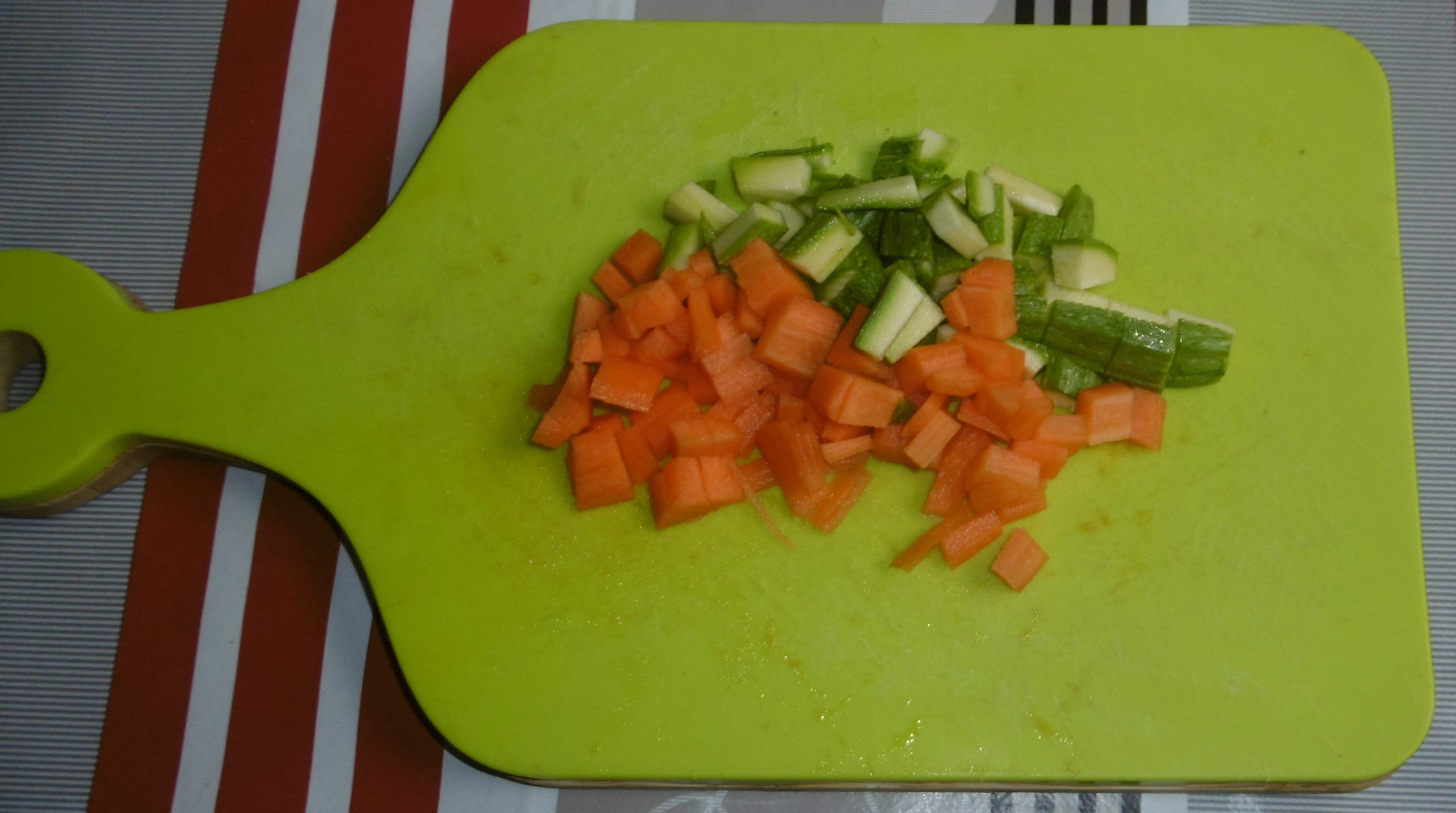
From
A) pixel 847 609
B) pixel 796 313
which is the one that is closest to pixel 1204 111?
pixel 796 313

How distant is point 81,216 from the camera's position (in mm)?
3266

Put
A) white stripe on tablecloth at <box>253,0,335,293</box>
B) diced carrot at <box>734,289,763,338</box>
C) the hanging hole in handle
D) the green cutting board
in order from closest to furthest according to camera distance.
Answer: the green cutting board → diced carrot at <box>734,289,763,338</box> → the hanging hole in handle → white stripe on tablecloth at <box>253,0,335,293</box>

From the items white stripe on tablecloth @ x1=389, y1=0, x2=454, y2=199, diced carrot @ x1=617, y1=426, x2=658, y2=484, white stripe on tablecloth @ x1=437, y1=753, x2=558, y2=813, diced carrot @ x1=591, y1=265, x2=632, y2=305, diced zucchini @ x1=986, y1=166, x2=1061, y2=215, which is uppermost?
white stripe on tablecloth @ x1=389, y1=0, x2=454, y2=199

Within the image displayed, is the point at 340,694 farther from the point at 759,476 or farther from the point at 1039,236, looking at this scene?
the point at 1039,236

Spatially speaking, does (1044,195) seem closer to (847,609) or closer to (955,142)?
(955,142)

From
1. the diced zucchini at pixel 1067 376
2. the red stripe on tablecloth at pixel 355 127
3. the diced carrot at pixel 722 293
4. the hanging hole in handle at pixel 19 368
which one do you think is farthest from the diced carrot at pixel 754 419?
the hanging hole in handle at pixel 19 368

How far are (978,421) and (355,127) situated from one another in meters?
2.33

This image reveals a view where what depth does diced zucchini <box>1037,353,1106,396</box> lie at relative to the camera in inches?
107

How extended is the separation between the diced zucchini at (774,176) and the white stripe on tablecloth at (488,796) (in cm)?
190

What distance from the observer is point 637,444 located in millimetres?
2717

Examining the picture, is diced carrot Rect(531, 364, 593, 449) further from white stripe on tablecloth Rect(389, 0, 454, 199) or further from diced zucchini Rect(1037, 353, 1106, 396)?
diced zucchini Rect(1037, 353, 1106, 396)

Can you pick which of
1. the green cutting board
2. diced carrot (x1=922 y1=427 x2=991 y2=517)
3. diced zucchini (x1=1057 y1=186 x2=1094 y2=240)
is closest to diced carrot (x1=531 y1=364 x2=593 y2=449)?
the green cutting board

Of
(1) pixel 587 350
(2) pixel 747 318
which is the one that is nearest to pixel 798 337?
(2) pixel 747 318

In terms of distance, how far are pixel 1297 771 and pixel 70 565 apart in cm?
365
